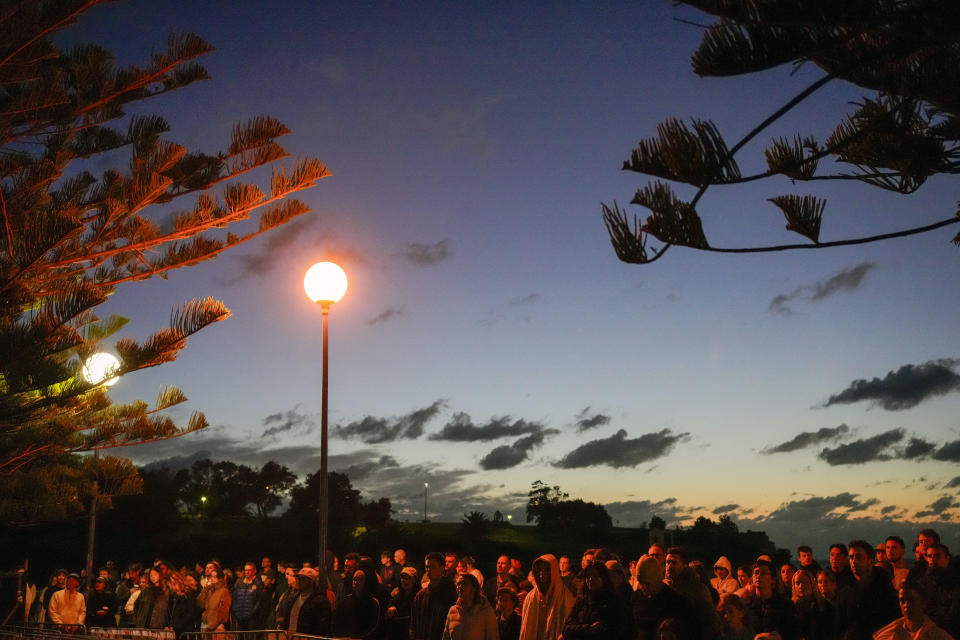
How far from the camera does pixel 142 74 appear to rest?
554 inches

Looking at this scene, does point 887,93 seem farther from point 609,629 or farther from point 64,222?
point 64,222

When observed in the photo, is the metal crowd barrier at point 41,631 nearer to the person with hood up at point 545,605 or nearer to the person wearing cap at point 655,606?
the person with hood up at point 545,605

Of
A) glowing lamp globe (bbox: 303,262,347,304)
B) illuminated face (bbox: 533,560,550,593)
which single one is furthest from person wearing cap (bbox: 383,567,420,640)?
glowing lamp globe (bbox: 303,262,347,304)

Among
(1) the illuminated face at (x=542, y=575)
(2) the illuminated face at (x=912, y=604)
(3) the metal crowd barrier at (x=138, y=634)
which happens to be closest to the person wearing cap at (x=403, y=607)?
(1) the illuminated face at (x=542, y=575)

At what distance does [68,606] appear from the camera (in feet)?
45.4

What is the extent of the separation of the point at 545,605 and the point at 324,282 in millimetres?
4403

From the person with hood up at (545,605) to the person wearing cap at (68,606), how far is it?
29.6 ft

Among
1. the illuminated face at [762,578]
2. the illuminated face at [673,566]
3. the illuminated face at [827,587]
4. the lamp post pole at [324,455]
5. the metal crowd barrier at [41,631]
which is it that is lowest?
the metal crowd barrier at [41,631]

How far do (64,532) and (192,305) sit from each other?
113ft

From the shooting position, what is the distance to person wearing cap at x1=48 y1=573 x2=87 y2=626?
13.8 meters

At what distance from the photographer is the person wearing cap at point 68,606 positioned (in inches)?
Result: 542

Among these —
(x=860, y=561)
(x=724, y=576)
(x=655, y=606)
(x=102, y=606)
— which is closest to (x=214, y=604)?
(x=102, y=606)

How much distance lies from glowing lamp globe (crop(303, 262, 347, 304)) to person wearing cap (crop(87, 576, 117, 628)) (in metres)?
7.89

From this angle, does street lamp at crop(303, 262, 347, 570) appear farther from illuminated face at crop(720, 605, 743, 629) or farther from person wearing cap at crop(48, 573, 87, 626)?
person wearing cap at crop(48, 573, 87, 626)
